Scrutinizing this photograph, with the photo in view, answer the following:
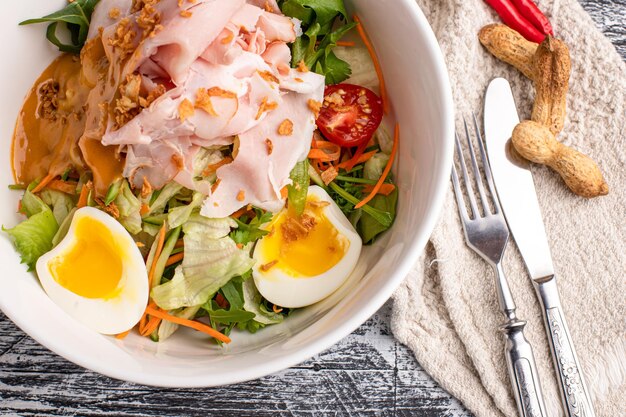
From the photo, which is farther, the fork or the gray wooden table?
the gray wooden table

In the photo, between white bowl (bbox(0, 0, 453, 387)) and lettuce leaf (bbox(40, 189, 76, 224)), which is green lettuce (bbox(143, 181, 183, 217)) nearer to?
lettuce leaf (bbox(40, 189, 76, 224))

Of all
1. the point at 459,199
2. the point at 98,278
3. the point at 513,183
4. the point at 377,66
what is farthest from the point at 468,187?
the point at 98,278

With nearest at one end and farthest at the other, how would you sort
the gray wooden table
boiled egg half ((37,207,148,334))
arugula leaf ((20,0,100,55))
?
boiled egg half ((37,207,148,334)) < arugula leaf ((20,0,100,55)) < the gray wooden table

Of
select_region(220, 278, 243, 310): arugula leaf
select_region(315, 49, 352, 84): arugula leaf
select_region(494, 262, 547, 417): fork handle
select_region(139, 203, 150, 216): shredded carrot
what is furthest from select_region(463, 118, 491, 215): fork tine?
select_region(139, 203, 150, 216): shredded carrot

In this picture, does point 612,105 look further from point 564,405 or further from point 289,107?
point 289,107

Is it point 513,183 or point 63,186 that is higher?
point 63,186

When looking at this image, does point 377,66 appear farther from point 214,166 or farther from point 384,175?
point 214,166

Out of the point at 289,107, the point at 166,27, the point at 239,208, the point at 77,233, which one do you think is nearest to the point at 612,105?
the point at 289,107
